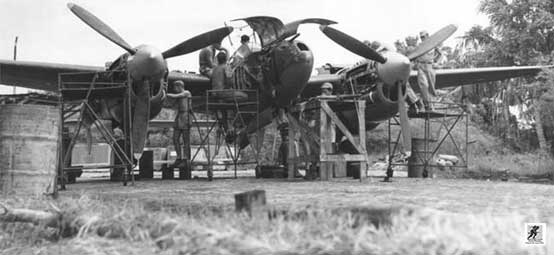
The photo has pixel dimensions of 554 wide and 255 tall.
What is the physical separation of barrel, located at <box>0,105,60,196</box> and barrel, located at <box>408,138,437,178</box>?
1111 cm

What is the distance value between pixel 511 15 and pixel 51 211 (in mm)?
27788

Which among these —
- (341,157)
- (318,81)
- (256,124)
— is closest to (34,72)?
(256,124)

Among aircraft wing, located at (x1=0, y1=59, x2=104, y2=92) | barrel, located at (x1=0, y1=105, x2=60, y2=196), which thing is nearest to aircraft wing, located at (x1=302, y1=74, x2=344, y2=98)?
Answer: aircraft wing, located at (x1=0, y1=59, x2=104, y2=92)

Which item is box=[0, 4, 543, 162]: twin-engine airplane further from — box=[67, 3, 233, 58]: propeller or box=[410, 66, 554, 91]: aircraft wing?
box=[410, 66, 554, 91]: aircraft wing

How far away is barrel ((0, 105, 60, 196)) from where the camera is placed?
747 centimetres

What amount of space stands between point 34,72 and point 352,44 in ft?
28.9

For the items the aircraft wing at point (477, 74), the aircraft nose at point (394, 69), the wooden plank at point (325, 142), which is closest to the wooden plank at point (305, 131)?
the wooden plank at point (325, 142)

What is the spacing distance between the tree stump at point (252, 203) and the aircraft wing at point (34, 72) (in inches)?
467

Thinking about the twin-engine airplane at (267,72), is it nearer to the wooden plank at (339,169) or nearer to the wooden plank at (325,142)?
the wooden plank at (325,142)

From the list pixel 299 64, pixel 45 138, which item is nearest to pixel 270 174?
pixel 299 64

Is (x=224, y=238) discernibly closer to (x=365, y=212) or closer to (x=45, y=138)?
(x=365, y=212)

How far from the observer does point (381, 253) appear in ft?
10.6

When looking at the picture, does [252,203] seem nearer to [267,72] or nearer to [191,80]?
[267,72]

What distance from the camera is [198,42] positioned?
543 inches
